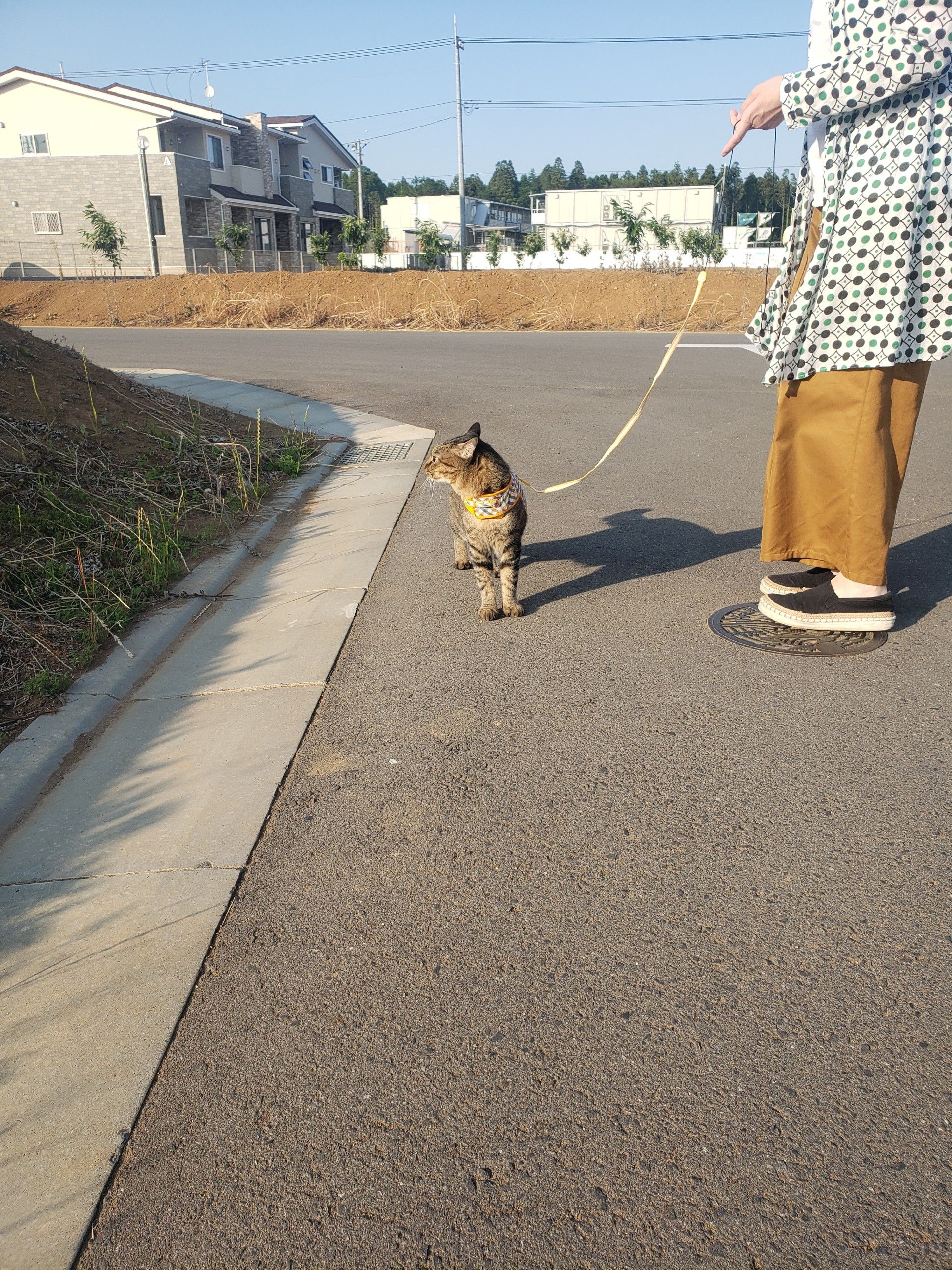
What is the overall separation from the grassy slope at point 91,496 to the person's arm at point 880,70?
3893 mm

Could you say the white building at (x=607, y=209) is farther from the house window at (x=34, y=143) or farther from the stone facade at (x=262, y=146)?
the house window at (x=34, y=143)

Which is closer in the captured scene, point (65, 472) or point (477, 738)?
point (477, 738)

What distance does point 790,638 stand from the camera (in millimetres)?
4199

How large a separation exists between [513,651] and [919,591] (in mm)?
2189

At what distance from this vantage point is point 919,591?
466 cm

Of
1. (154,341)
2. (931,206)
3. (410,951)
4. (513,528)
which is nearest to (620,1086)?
(410,951)

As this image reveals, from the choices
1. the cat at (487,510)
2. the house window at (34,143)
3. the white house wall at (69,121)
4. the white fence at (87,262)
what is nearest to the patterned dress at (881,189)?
the cat at (487,510)

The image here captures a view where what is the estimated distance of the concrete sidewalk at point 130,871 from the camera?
75.7 inches

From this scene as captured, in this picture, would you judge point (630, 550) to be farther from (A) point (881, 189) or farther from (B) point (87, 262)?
(B) point (87, 262)

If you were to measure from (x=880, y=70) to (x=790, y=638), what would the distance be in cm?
229

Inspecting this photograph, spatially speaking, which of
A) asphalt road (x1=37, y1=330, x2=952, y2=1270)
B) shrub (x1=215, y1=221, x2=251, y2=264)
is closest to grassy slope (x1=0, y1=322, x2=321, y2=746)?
asphalt road (x1=37, y1=330, x2=952, y2=1270)

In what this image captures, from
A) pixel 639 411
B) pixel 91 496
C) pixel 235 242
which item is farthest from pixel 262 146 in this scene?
pixel 639 411

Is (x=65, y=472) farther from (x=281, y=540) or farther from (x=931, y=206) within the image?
(x=931, y=206)

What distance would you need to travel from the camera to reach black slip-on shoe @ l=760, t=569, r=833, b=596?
173 inches
